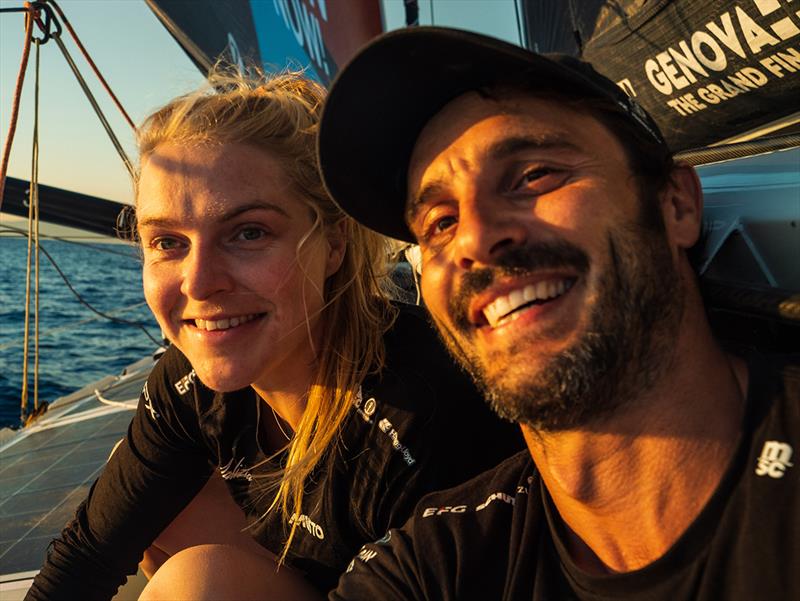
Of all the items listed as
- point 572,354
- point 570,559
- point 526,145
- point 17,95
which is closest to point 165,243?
point 526,145

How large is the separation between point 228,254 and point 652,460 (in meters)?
1.01

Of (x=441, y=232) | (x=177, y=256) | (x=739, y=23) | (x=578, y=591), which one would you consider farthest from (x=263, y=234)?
(x=739, y=23)

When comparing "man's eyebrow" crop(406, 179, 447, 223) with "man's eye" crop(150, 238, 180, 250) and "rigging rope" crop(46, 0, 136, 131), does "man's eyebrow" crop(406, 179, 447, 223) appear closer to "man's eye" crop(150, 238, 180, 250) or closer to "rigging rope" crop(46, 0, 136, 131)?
"man's eye" crop(150, 238, 180, 250)

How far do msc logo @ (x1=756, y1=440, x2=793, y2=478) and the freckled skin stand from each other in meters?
1.04

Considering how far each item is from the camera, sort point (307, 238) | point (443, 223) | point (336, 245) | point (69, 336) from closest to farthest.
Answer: point (443, 223)
point (307, 238)
point (336, 245)
point (69, 336)

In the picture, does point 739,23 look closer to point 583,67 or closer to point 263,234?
point 583,67

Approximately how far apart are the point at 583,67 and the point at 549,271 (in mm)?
366

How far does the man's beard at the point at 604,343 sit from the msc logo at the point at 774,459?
0.20m

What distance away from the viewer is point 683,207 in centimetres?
132

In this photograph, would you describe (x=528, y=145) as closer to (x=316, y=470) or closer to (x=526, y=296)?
(x=526, y=296)

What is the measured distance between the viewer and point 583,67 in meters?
1.22

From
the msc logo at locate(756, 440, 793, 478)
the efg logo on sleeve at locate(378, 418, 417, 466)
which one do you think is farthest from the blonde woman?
the msc logo at locate(756, 440, 793, 478)

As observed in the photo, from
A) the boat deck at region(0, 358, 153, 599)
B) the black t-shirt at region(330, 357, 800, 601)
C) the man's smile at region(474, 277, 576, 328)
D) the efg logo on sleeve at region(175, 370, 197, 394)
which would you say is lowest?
the boat deck at region(0, 358, 153, 599)

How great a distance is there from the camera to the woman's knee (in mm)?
1604
